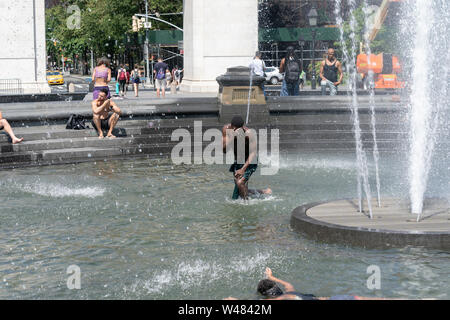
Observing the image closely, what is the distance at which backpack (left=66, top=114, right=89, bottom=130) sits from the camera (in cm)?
1892

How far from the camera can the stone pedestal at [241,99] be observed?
68.3 feet

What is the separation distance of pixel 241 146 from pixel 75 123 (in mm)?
7519

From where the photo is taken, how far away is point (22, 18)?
28703 millimetres

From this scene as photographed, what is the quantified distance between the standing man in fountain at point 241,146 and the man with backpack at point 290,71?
10964 mm

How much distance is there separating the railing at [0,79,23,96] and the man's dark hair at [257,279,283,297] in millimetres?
22446

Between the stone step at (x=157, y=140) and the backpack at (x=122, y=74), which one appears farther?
the backpack at (x=122, y=74)

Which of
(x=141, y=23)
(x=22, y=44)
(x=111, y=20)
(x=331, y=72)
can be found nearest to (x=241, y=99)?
(x=331, y=72)

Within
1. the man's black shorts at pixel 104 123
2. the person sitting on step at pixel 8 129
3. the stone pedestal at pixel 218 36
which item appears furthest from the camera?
the stone pedestal at pixel 218 36

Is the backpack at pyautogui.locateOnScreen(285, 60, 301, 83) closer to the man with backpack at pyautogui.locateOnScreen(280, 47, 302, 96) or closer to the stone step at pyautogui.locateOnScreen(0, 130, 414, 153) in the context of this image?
the man with backpack at pyautogui.locateOnScreen(280, 47, 302, 96)

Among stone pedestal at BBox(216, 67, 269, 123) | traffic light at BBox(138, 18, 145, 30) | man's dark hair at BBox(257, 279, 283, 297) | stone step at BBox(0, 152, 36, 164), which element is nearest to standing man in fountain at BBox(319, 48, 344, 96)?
stone pedestal at BBox(216, 67, 269, 123)

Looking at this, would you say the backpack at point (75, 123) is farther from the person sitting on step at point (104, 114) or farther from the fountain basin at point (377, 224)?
the fountain basin at point (377, 224)

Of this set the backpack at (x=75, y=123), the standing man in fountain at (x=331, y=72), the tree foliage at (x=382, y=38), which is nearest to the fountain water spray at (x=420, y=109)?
the standing man in fountain at (x=331, y=72)
